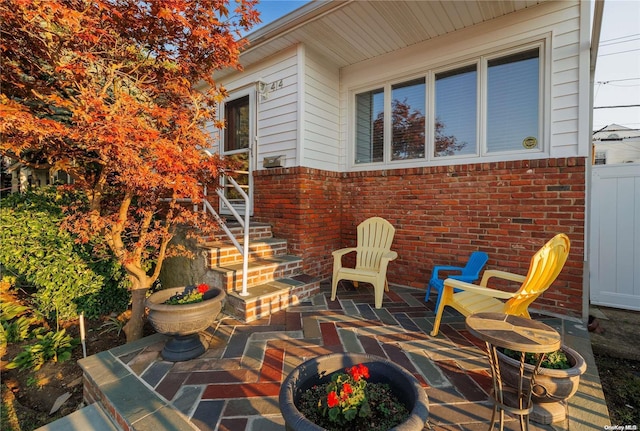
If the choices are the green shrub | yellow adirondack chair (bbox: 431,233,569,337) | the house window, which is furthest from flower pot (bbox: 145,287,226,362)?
the house window

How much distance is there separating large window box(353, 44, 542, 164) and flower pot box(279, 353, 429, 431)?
3084 mm

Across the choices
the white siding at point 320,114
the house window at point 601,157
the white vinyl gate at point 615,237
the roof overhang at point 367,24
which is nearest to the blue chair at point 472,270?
the white vinyl gate at point 615,237

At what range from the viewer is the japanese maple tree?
6.29ft

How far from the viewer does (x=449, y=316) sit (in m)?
2.96

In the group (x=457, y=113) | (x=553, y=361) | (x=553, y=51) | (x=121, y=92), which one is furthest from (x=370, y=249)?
(x=121, y=92)

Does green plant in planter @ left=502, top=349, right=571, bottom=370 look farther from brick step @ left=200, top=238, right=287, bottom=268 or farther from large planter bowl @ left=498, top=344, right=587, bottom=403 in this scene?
brick step @ left=200, top=238, right=287, bottom=268

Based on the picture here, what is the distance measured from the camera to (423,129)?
3900 mm

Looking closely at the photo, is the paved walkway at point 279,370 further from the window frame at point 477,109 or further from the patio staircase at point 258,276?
the window frame at point 477,109

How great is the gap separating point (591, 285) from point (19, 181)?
33.6 ft

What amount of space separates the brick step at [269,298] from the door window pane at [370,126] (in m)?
2.13

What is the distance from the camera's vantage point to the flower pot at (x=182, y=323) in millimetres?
2111

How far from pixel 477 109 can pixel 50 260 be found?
Answer: 5.14 m

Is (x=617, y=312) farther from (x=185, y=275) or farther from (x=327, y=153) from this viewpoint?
(x=185, y=275)

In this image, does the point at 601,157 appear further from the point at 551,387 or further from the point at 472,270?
the point at 551,387
